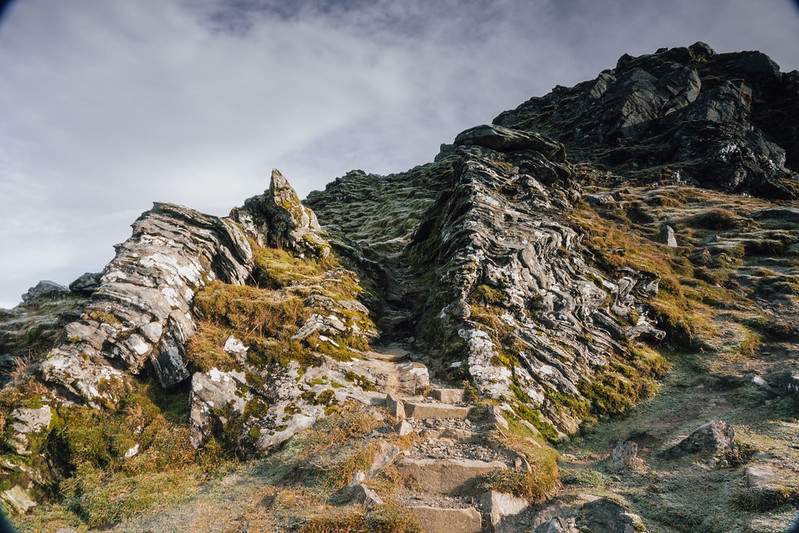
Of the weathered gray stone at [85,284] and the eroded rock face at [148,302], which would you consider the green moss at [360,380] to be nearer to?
the eroded rock face at [148,302]

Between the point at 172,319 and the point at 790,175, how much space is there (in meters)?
80.9

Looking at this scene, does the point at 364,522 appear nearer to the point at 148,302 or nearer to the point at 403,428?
the point at 403,428

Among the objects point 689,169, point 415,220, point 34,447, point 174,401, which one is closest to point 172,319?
point 174,401

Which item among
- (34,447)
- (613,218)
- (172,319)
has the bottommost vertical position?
(34,447)

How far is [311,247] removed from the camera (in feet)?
87.4

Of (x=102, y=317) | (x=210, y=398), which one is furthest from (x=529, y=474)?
(x=102, y=317)

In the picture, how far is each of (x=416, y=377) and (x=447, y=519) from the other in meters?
7.81

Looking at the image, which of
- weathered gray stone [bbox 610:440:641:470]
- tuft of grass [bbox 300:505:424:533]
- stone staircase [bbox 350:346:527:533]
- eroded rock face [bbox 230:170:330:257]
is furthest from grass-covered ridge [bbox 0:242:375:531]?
weathered gray stone [bbox 610:440:641:470]

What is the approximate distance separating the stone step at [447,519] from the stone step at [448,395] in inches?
232

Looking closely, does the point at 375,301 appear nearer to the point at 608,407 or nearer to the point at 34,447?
the point at 608,407

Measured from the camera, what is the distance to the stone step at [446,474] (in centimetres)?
1066

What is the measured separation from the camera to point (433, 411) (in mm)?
14156

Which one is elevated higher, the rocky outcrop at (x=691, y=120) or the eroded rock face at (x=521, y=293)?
the rocky outcrop at (x=691, y=120)

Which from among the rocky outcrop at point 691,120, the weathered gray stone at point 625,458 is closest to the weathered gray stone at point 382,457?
the weathered gray stone at point 625,458
